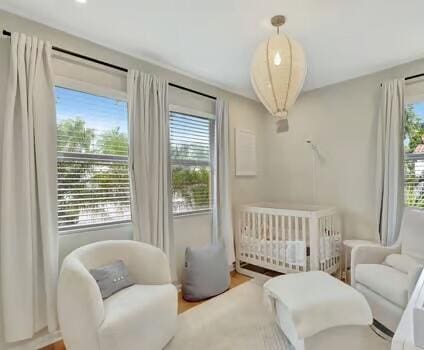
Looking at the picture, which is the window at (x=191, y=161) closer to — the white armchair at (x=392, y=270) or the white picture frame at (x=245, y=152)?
the white picture frame at (x=245, y=152)

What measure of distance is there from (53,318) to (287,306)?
170 cm

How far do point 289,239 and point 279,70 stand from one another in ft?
6.47

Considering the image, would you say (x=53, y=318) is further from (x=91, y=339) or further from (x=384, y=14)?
(x=384, y=14)

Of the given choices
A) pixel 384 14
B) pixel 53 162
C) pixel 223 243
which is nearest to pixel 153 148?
pixel 53 162

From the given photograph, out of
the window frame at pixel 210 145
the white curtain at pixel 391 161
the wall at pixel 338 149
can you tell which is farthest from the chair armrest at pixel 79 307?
the wall at pixel 338 149

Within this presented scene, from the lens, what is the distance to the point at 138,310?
1749 mm

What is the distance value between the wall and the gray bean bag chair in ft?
5.27

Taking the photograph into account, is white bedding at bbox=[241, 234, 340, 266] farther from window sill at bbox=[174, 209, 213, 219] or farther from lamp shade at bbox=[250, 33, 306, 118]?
lamp shade at bbox=[250, 33, 306, 118]

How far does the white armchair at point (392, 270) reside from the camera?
1.99m

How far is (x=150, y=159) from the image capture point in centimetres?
264

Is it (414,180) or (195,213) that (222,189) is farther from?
(414,180)

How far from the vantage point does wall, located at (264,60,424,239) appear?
315cm

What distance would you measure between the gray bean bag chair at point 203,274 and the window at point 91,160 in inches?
32.3

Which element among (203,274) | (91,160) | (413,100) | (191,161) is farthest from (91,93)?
(413,100)
